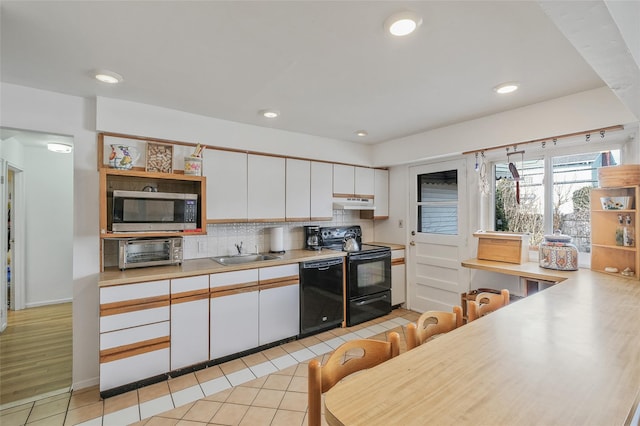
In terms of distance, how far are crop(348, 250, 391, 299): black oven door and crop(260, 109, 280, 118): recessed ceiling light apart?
1.77 m

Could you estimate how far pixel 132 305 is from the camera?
7.50 feet

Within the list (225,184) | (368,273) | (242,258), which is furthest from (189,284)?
(368,273)

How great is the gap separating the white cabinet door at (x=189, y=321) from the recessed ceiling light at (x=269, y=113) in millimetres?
1594

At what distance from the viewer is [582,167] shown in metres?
2.79

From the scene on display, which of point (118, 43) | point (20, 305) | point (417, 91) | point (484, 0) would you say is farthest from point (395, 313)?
point (20, 305)

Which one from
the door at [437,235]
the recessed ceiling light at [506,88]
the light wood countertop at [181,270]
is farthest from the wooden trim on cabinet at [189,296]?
the recessed ceiling light at [506,88]

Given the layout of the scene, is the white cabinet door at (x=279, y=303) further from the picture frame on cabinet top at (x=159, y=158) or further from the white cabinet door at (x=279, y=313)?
the picture frame on cabinet top at (x=159, y=158)

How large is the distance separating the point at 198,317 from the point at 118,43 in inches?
80.6

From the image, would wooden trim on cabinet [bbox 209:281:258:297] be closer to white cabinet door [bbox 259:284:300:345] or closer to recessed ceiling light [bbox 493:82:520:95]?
white cabinet door [bbox 259:284:300:345]

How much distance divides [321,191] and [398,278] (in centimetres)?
160

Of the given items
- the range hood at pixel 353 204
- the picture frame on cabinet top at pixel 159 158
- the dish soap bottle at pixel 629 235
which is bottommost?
the dish soap bottle at pixel 629 235

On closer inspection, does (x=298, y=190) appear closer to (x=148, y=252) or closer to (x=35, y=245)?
(x=148, y=252)

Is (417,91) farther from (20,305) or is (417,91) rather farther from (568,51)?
(20,305)

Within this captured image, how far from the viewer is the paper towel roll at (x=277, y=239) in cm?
354
